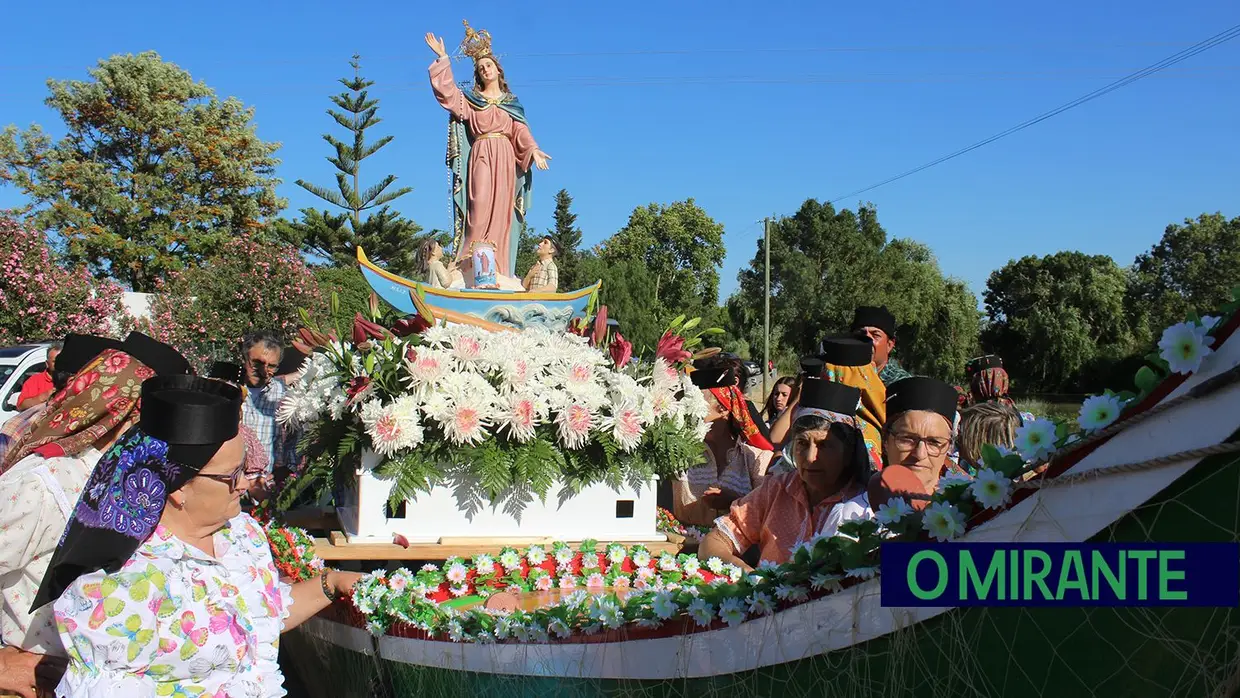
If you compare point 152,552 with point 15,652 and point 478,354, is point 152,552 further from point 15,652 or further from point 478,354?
point 478,354

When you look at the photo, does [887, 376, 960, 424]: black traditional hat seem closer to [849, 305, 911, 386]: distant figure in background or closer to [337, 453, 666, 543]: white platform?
[337, 453, 666, 543]: white platform

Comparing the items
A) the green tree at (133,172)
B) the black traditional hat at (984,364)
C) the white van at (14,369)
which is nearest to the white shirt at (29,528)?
the black traditional hat at (984,364)

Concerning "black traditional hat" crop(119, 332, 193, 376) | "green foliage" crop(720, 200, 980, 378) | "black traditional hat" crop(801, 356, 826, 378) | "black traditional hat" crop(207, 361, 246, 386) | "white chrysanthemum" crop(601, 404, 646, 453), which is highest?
"green foliage" crop(720, 200, 980, 378)

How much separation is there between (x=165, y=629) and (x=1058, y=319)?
3351 centimetres

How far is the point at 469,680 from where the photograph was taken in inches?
114

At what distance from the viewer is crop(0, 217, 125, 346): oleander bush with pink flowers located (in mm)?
17859

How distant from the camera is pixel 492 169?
31.2ft

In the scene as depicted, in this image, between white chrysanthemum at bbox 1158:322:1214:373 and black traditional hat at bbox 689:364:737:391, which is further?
black traditional hat at bbox 689:364:737:391

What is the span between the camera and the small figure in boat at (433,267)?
27.3ft

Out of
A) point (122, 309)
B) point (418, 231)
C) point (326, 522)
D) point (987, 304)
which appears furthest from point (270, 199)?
point (326, 522)

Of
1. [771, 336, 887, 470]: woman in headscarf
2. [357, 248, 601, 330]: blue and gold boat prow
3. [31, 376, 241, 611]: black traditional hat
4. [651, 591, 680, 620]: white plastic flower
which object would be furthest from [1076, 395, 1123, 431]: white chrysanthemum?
[357, 248, 601, 330]: blue and gold boat prow

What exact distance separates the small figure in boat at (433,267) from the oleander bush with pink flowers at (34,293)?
12.7 meters

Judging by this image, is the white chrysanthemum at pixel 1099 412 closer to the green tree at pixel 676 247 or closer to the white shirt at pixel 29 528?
the white shirt at pixel 29 528

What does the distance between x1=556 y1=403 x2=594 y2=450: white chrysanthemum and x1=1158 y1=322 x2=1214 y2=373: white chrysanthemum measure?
2367 mm
